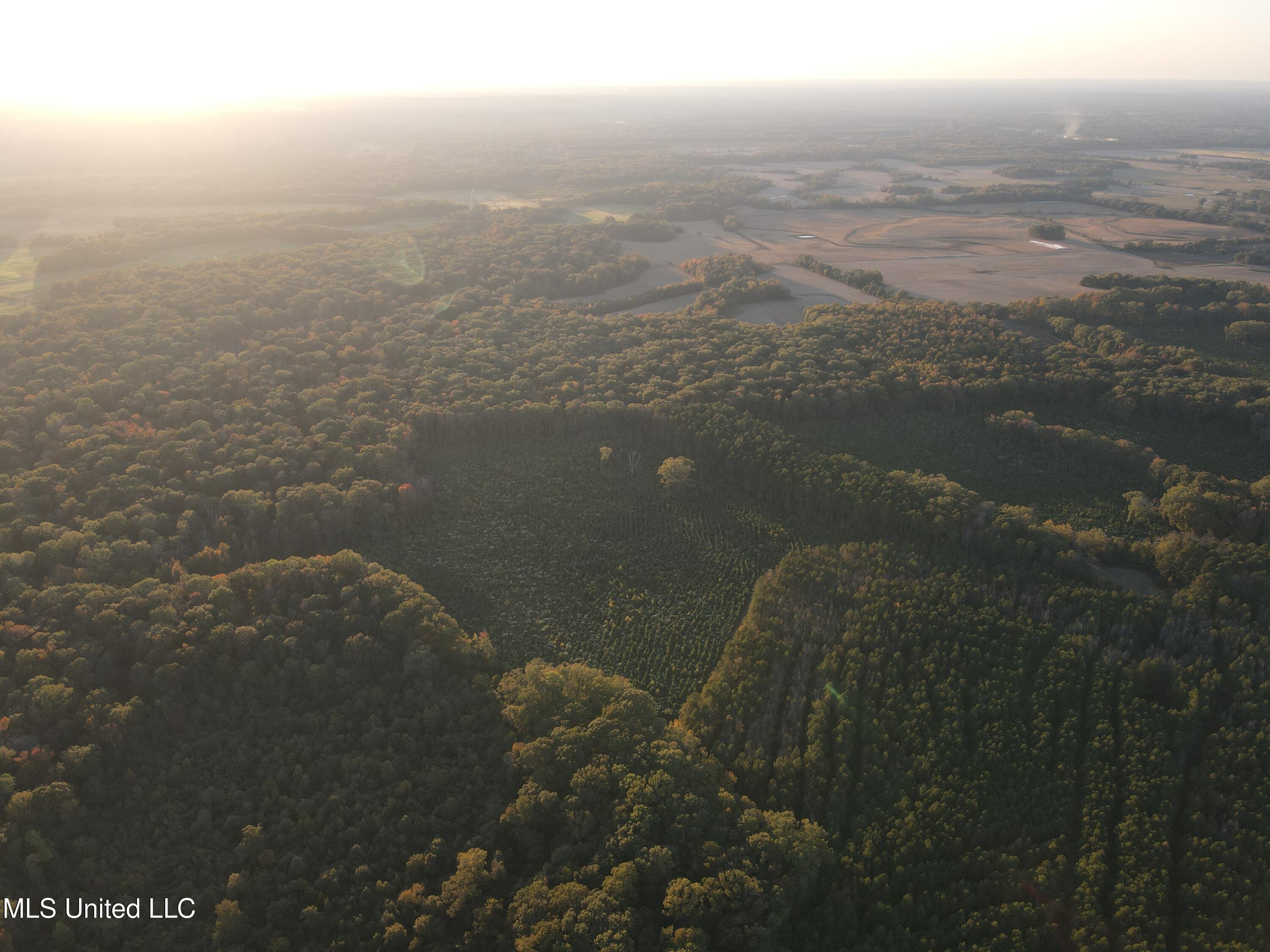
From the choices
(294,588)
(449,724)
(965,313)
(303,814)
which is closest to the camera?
(303,814)

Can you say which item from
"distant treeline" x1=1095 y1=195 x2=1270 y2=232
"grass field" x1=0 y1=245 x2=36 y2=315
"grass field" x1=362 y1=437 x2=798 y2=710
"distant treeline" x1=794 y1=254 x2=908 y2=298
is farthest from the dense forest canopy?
"distant treeline" x1=1095 y1=195 x2=1270 y2=232

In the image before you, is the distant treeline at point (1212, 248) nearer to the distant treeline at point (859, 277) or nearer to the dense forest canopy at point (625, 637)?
the distant treeline at point (859, 277)

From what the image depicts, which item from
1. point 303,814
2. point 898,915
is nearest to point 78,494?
point 303,814

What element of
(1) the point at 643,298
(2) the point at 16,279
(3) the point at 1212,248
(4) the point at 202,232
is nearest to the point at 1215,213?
(3) the point at 1212,248

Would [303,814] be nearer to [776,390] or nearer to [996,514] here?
[996,514]

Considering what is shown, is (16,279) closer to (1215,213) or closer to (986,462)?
(986,462)

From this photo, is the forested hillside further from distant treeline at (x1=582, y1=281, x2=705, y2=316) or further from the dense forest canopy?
distant treeline at (x1=582, y1=281, x2=705, y2=316)
